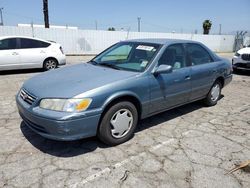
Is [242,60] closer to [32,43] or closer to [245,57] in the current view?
[245,57]

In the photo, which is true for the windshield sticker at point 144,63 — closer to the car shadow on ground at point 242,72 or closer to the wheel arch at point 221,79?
the wheel arch at point 221,79

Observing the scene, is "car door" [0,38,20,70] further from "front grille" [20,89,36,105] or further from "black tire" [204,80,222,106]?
"black tire" [204,80,222,106]

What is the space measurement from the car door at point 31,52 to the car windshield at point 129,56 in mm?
5171

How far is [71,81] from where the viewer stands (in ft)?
11.0

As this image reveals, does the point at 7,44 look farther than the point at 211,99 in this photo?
Yes

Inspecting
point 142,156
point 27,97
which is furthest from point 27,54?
point 142,156

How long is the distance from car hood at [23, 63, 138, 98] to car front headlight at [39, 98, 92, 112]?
7cm

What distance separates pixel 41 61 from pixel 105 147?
22.0ft

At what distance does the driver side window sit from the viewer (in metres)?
3.95

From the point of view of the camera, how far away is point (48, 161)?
3010mm

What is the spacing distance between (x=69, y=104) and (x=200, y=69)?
9.56 feet

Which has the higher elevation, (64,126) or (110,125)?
(64,126)

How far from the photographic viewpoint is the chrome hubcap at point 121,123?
131 inches

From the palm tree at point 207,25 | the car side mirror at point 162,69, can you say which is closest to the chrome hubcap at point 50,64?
the car side mirror at point 162,69
